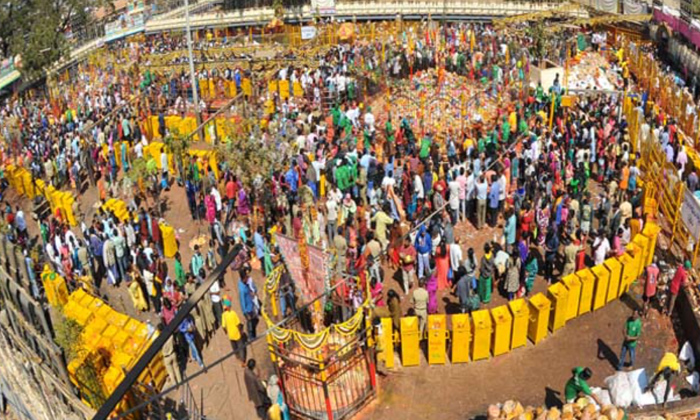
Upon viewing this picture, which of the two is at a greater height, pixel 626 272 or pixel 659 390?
pixel 626 272

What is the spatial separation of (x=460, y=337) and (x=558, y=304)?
6.63ft

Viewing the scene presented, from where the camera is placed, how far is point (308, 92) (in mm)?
25562

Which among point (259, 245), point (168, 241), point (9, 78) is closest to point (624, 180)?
point (259, 245)

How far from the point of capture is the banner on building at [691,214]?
1391 cm

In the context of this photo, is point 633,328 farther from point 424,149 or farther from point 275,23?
point 275,23

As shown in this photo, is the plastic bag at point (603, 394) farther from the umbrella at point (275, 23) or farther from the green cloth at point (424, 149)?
the umbrella at point (275, 23)

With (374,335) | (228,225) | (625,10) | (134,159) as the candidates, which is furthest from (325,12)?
(374,335)

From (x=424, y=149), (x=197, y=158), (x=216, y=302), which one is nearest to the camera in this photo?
(x=216, y=302)

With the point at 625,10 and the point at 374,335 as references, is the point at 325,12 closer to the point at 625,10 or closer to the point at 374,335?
the point at 625,10

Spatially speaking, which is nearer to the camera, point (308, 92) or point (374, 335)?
point (374, 335)

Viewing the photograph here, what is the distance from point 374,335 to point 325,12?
31567 millimetres

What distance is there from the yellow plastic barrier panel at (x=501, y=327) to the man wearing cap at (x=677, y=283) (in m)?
3.21

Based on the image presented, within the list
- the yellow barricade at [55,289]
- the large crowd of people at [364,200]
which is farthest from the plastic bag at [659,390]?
the yellow barricade at [55,289]

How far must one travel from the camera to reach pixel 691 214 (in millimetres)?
14203
